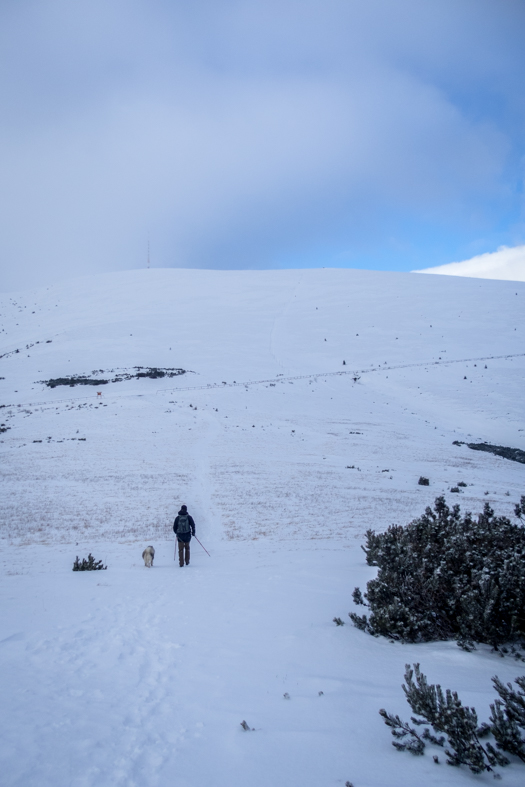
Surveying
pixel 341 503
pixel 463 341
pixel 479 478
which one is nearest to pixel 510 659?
pixel 341 503

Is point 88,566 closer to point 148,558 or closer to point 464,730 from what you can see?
point 148,558

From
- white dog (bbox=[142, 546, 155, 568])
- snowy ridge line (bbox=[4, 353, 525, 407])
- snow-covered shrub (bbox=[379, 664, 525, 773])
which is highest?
snowy ridge line (bbox=[4, 353, 525, 407])

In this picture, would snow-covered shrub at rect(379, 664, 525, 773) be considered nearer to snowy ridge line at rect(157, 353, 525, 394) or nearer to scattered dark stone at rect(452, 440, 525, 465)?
scattered dark stone at rect(452, 440, 525, 465)

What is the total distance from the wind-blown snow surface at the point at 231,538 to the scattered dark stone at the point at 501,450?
4.83 feet

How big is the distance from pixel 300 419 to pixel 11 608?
1073 inches

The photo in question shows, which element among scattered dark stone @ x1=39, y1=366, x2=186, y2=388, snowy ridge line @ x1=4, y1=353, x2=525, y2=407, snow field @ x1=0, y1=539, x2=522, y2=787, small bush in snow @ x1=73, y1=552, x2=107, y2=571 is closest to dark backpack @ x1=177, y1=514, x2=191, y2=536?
small bush in snow @ x1=73, y1=552, x2=107, y2=571

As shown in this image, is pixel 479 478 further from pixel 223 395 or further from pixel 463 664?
pixel 223 395

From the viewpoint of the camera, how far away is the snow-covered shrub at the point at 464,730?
286 cm

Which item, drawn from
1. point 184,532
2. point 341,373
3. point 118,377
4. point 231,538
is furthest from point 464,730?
point 118,377

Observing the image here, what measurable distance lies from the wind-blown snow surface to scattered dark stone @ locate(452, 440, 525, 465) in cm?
147

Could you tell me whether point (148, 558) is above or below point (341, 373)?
below

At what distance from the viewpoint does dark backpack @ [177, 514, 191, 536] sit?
11.3 m

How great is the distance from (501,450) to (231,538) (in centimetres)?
2069

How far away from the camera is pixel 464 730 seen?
2.96 meters
